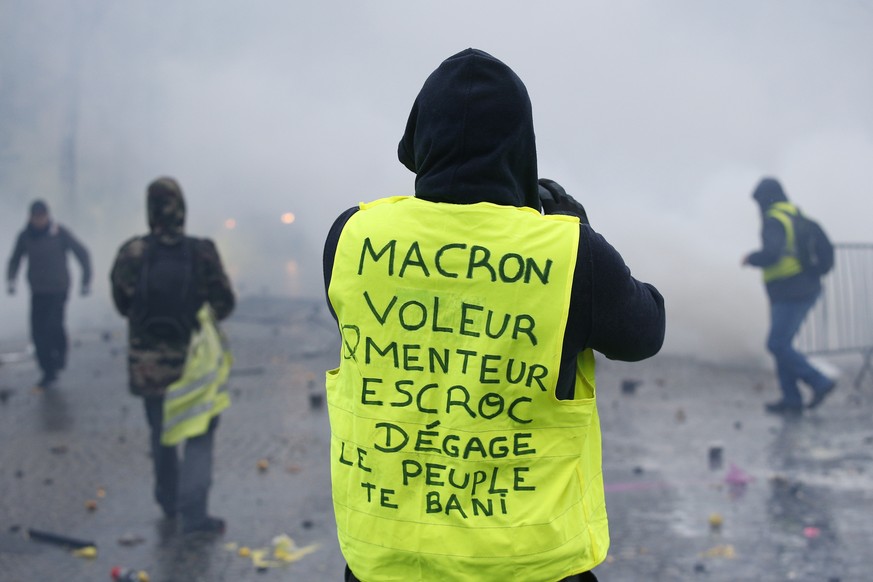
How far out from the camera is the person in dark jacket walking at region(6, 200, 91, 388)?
8938 mm

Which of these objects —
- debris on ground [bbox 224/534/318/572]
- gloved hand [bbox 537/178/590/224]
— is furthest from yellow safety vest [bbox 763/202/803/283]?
gloved hand [bbox 537/178/590/224]

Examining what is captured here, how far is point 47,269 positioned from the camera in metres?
9.10

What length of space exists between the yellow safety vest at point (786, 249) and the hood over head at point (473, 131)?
229 inches

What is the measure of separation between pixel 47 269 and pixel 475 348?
814 cm

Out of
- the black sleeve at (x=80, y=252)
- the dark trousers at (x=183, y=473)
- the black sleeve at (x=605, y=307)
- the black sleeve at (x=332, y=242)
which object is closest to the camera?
the black sleeve at (x=605, y=307)

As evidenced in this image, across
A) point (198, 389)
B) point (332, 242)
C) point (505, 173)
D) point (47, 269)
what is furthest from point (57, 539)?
point (47, 269)

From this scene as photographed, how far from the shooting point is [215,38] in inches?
396

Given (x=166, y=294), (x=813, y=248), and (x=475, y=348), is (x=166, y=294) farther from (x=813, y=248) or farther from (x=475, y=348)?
(x=813, y=248)

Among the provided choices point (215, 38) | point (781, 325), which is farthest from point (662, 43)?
point (215, 38)

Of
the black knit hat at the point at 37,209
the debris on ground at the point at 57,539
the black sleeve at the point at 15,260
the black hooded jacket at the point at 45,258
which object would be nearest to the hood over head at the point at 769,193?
the debris on ground at the point at 57,539

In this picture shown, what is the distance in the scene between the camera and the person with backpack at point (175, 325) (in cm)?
478

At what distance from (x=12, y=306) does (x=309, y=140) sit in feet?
15.5

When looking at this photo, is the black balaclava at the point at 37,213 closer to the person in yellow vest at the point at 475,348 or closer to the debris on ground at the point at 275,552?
the debris on ground at the point at 275,552

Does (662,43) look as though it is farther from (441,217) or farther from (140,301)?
(441,217)
